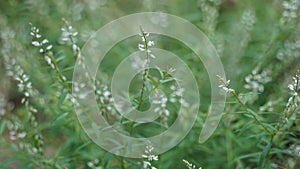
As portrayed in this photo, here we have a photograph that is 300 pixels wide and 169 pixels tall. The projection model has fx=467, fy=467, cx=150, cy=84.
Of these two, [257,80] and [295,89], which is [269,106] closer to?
[257,80]

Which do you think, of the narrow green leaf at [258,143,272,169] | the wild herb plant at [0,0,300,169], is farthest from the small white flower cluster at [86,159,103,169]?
the narrow green leaf at [258,143,272,169]

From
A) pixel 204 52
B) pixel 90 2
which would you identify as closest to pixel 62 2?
pixel 90 2

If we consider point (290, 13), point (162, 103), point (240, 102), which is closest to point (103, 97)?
point (162, 103)

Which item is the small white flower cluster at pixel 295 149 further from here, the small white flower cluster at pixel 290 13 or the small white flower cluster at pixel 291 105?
the small white flower cluster at pixel 290 13

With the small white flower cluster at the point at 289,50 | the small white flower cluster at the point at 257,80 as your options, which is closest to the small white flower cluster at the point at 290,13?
the small white flower cluster at the point at 289,50

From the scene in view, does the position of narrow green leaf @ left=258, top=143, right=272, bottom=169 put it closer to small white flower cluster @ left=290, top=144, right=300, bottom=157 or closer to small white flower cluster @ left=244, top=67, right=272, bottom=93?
small white flower cluster @ left=290, top=144, right=300, bottom=157

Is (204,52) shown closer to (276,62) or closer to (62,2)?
(276,62)

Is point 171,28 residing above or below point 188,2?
below
